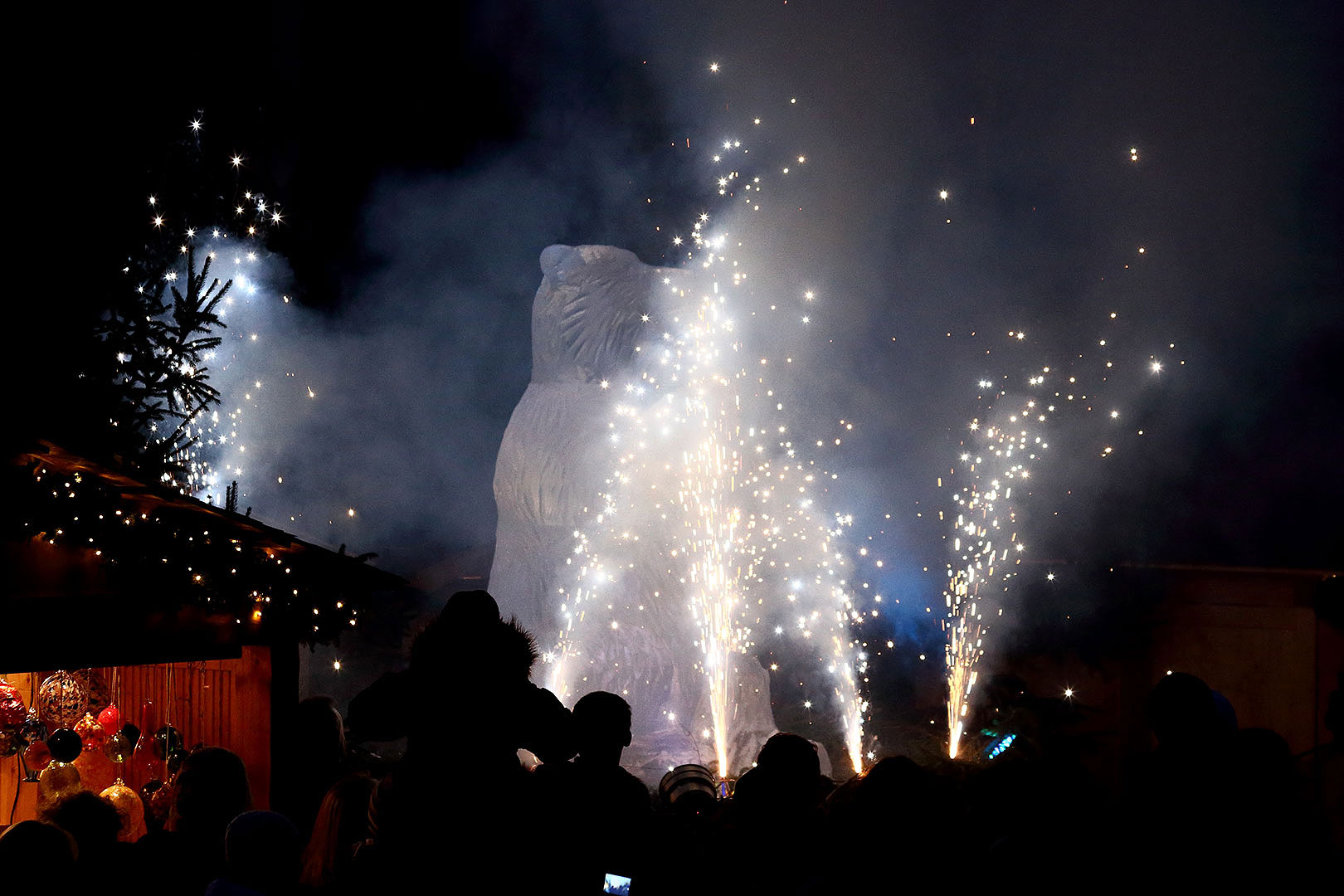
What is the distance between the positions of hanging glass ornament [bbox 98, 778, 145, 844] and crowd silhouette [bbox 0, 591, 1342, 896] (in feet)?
Result: 5.34

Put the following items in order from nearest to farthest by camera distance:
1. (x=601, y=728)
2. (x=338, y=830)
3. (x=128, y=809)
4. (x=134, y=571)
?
(x=601, y=728), (x=338, y=830), (x=134, y=571), (x=128, y=809)

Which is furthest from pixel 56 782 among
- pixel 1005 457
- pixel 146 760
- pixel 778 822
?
pixel 1005 457

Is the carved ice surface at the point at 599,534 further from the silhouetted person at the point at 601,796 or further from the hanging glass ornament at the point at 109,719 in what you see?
the silhouetted person at the point at 601,796

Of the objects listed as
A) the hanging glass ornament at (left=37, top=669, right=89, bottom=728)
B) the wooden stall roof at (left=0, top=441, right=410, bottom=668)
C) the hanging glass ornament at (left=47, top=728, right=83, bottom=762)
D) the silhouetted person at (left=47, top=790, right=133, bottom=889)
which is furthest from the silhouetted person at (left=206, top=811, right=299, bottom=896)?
the hanging glass ornament at (left=37, top=669, right=89, bottom=728)

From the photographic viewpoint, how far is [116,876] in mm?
2582

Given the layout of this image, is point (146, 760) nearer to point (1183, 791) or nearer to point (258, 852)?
point (258, 852)

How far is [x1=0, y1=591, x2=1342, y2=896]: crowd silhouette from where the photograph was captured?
72.6 inches

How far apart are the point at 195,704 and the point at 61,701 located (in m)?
0.66

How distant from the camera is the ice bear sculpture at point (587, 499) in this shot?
9500mm

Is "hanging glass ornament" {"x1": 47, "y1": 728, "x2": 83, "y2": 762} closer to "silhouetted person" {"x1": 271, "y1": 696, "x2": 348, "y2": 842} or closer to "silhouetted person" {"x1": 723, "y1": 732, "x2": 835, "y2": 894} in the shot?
"silhouetted person" {"x1": 271, "y1": 696, "x2": 348, "y2": 842}

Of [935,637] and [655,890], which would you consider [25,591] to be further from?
[935,637]

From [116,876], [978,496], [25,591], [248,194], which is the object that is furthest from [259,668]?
[978,496]

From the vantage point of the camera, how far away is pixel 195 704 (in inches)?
209

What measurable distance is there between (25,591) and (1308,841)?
14.9 ft
